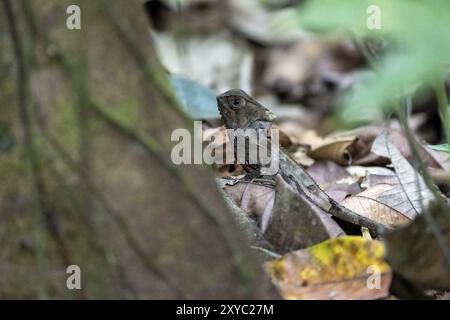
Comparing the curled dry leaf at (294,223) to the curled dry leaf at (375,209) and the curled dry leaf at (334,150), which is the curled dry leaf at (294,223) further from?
the curled dry leaf at (334,150)

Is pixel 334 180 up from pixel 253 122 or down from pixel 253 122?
down

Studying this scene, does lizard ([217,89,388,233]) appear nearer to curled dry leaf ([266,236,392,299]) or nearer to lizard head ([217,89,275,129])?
lizard head ([217,89,275,129])

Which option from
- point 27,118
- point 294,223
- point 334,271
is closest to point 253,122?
point 294,223

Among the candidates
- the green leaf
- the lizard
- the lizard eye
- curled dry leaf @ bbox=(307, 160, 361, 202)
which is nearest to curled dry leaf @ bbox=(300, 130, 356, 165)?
curled dry leaf @ bbox=(307, 160, 361, 202)

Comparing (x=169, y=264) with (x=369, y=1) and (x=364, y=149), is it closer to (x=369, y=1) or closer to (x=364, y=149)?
(x=369, y=1)

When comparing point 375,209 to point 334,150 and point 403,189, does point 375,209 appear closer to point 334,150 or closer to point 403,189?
point 403,189
